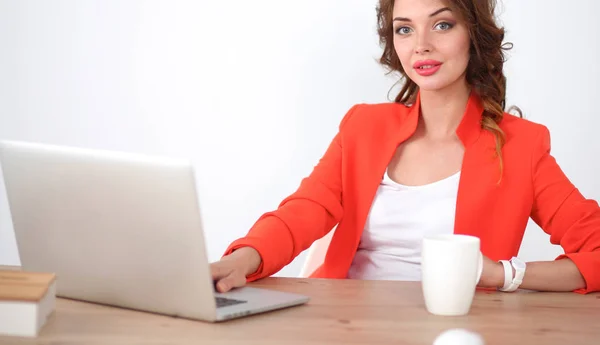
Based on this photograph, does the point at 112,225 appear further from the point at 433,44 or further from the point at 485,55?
the point at 485,55

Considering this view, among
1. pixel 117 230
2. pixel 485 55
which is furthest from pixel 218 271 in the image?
pixel 485 55

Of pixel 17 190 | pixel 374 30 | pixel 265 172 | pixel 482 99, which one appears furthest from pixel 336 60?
pixel 17 190

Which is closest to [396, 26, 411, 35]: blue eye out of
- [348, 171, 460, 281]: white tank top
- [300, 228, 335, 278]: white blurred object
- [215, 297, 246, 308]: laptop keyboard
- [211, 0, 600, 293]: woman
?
[211, 0, 600, 293]: woman

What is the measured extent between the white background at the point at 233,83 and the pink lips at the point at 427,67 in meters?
0.70

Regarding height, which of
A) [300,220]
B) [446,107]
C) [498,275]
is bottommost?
[498,275]

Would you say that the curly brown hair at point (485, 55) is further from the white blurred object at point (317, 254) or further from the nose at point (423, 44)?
the white blurred object at point (317, 254)

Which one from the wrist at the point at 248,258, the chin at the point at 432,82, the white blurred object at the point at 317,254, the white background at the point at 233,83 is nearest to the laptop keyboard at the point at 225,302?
the wrist at the point at 248,258

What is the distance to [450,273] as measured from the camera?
1.25 metres

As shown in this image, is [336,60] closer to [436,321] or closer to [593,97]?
[593,97]

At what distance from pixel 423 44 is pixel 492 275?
682mm

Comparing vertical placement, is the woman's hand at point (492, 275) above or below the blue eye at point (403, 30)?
below

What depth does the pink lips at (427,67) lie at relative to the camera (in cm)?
197

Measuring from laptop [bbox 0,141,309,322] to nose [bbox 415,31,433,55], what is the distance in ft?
2.79

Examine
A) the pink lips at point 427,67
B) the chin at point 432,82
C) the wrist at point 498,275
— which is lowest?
the wrist at point 498,275
